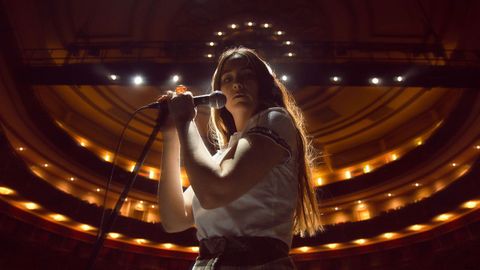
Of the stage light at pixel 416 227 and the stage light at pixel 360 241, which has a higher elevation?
the stage light at pixel 416 227

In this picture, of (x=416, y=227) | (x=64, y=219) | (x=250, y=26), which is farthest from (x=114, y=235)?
(x=416, y=227)

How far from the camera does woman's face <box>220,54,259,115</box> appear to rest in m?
1.43

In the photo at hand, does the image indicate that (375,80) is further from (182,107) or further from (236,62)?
(182,107)

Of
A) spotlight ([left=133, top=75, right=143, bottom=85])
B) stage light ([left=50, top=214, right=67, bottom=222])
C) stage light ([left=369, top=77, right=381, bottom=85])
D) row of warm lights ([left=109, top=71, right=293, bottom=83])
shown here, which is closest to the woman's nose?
row of warm lights ([left=109, top=71, right=293, bottom=83])

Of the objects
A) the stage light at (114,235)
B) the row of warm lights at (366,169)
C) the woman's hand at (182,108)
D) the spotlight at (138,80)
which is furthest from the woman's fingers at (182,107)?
the row of warm lights at (366,169)

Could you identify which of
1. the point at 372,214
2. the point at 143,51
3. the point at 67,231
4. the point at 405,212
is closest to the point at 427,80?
the point at 405,212

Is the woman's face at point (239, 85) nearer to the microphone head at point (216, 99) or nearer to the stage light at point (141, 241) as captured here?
the microphone head at point (216, 99)

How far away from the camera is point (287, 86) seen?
35.7 ft

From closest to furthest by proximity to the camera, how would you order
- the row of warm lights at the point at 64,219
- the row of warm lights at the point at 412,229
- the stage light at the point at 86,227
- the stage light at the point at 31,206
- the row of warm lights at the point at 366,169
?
the row of warm lights at the point at 64,219
the stage light at the point at 31,206
the row of warm lights at the point at 412,229
the stage light at the point at 86,227
the row of warm lights at the point at 366,169

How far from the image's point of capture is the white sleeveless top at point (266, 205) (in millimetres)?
1111

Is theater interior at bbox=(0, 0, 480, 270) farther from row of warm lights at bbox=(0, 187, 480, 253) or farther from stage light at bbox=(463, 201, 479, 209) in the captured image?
stage light at bbox=(463, 201, 479, 209)

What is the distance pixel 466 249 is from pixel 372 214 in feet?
16.7

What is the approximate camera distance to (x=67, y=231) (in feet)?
45.3

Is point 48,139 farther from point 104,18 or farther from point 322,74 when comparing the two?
point 322,74
